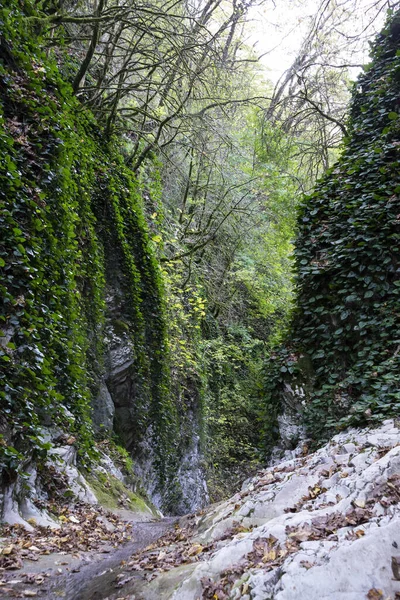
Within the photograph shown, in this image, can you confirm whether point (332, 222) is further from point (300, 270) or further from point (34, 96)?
point (34, 96)

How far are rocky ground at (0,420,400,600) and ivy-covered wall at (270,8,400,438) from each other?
1.99 metres

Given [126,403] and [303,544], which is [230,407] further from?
[303,544]

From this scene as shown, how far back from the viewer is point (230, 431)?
49.1 ft

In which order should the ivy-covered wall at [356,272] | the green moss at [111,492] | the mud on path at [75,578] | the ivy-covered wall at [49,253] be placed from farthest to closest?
the ivy-covered wall at [356,272] < the green moss at [111,492] < the ivy-covered wall at [49,253] < the mud on path at [75,578]

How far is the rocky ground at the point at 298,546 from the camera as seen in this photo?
1.93 m

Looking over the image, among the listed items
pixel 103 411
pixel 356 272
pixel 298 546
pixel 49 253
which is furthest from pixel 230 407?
pixel 298 546

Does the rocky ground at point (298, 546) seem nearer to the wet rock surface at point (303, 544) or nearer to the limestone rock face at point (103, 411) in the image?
the wet rock surface at point (303, 544)

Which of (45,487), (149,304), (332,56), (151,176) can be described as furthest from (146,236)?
(45,487)

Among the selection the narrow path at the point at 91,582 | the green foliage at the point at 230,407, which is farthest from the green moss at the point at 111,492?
Result: the green foliage at the point at 230,407

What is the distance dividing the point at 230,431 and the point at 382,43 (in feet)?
37.9

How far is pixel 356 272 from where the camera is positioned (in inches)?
277

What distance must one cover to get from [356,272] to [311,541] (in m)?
5.38

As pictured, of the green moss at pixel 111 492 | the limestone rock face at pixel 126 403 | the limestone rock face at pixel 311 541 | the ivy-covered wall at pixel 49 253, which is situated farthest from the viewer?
the limestone rock face at pixel 126 403

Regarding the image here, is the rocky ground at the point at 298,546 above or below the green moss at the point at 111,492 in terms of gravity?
above
